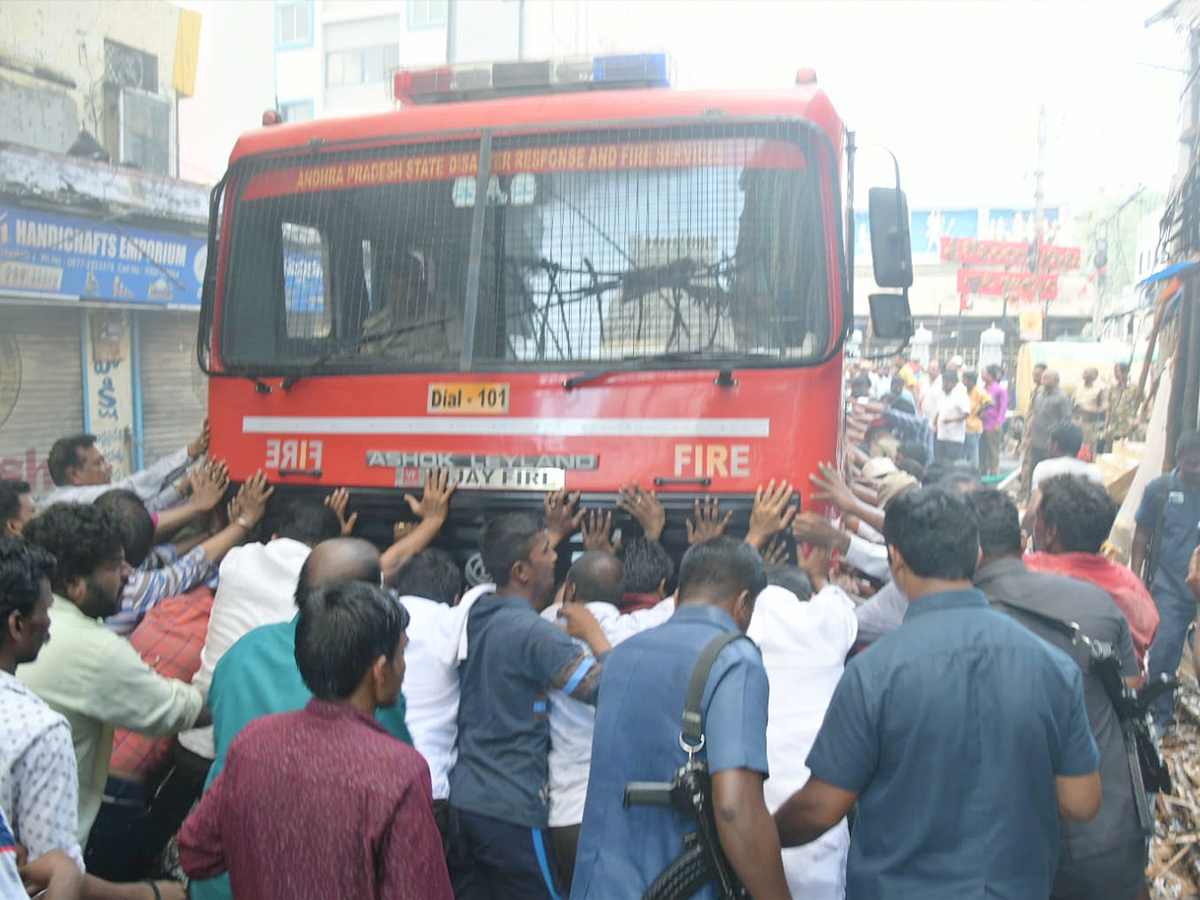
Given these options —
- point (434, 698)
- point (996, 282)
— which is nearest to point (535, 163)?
point (434, 698)

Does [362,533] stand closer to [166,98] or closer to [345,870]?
[345,870]

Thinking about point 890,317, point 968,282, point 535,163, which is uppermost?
point 968,282

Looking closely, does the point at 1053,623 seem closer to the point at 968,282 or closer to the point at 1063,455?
the point at 1063,455

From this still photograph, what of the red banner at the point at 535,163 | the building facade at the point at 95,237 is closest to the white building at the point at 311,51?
the building facade at the point at 95,237

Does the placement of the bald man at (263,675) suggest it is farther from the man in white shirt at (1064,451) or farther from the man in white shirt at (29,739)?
the man in white shirt at (1064,451)

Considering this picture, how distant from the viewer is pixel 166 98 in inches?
502

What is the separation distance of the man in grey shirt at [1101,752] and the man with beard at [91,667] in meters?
2.30

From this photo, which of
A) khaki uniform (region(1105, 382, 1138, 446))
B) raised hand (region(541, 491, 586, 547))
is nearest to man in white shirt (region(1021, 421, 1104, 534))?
raised hand (region(541, 491, 586, 547))

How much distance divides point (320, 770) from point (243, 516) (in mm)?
2503

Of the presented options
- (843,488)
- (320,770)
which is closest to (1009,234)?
(843,488)

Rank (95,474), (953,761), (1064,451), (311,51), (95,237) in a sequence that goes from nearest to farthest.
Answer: (953,761)
(95,474)
(1064,451)
(95,237)
(311,51)

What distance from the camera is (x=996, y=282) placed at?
29828 mm

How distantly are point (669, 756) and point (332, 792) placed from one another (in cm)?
72

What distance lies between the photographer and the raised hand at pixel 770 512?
386cm
